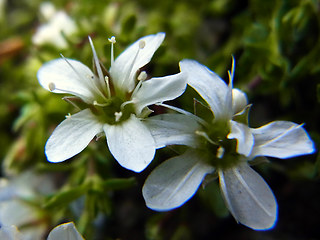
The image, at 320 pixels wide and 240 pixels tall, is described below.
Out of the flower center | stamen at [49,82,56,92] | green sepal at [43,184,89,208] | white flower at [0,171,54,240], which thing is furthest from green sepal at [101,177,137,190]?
white flower at [0,171,54,240]

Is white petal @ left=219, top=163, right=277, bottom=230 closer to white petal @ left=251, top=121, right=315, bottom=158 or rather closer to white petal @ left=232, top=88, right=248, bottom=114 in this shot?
white petal @ left=251, top=121, right=315, bottom=158

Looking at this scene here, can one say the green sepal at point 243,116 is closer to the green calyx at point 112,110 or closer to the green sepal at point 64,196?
the green calyx at point 112,110

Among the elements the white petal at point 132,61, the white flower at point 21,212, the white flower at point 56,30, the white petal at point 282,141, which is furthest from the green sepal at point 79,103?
the white flower at point 56,30

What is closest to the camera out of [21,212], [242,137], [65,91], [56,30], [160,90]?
[242,137]

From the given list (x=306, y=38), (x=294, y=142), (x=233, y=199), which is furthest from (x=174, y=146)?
(x=306, y=38)

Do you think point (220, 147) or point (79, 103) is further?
point (79, 103)

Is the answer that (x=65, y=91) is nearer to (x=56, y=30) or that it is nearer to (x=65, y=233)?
(x=65, y=233)

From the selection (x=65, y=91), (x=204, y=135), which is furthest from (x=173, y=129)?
(x=65, y=91)
